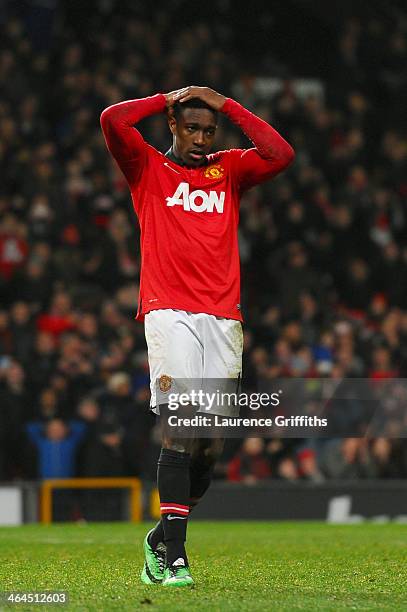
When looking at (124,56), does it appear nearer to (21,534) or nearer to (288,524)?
(288,524)

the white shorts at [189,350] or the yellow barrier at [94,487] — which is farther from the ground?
the white shorts at [189,350]

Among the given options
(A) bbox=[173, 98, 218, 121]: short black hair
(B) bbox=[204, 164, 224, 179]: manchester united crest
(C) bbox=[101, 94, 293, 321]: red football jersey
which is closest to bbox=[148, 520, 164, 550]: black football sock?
(C) bbox=[101, 94, 293, 321]: red football jersey

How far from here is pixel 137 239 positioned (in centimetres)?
1703

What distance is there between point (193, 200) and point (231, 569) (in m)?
1.98

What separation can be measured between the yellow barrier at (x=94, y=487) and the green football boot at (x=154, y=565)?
7.46 m

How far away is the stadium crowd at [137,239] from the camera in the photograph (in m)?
14.6

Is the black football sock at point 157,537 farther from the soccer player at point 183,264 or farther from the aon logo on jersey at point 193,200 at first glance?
the aon logo on jersey at point 193,200

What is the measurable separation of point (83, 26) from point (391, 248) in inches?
228

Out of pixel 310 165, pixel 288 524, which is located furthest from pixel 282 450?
pixel 310 165

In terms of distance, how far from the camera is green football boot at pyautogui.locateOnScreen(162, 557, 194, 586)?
6043mm

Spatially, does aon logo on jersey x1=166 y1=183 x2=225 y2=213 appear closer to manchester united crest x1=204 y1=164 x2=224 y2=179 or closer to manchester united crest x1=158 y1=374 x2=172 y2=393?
manchester united crest x1=204 y1=164 x2=224 y2=179

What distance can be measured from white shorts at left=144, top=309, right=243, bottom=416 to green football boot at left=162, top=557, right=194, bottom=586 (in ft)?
2.35

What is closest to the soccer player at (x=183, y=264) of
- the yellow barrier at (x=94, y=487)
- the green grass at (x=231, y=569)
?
the green grass at (x=231, y=569)

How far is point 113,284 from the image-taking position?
16.7 meters
